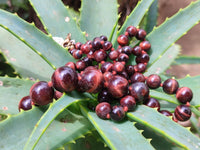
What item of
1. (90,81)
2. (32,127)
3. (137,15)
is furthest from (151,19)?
(32,127)

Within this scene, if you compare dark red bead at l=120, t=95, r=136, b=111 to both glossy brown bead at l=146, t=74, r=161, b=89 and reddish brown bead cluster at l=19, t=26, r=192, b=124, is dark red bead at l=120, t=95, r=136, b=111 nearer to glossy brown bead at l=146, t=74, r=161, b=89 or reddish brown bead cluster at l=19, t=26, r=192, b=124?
reddish brown bead cluster at l=19, t=26, r=192, b=124

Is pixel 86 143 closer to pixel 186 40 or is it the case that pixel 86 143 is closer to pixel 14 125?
pixel 14 125

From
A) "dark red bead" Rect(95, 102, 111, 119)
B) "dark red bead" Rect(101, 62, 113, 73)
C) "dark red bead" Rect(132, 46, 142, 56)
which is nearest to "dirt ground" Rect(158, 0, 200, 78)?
"dark red bead" Rect(132, 46, 142, 56)

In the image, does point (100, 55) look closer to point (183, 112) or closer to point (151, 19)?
point (183, 112)

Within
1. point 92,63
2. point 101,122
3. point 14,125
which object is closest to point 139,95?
point 101,122

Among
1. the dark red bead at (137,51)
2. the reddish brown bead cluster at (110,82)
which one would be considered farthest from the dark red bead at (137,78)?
the dark red bead at (137,51)

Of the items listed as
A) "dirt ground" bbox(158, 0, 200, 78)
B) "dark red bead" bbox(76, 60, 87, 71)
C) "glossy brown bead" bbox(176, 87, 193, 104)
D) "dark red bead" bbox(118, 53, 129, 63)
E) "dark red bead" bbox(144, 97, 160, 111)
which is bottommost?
"dirt ground" bbox(158, 0, 200, 78)

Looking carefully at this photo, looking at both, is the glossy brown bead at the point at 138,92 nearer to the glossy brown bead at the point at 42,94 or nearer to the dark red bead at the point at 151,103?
the dark red bead at the point at 151,103
